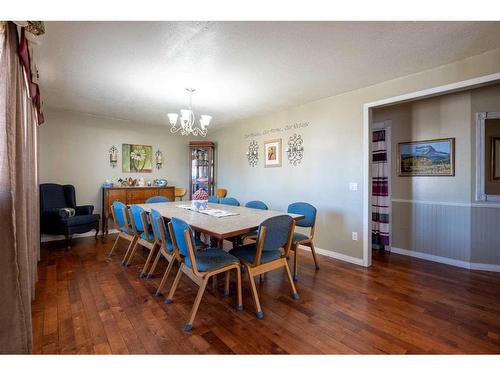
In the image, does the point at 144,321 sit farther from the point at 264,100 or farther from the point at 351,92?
the point at 351,92

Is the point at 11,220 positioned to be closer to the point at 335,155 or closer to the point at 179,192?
the point at 335,155

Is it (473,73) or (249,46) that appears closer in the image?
(249,46)

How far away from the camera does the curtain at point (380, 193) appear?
12.0 ft

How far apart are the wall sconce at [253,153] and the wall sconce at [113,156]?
107 inches

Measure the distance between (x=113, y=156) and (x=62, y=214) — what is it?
5.13 ft

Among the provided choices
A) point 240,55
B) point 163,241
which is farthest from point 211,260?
point 240,55

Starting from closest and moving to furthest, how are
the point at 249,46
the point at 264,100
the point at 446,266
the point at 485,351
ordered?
the point at 485,351 → the point at 249,46 → the point at 446,266 → the point at 264,100

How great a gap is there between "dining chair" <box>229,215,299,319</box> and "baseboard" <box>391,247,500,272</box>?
2300 millimetres

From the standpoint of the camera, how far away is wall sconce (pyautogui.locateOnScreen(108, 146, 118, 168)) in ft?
15.8

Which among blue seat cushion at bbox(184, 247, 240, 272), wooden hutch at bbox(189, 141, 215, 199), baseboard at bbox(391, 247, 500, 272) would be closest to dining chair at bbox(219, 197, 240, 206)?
blue seat cushion at bbox(184, 247, 240, 272)

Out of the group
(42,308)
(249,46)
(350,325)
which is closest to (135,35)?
(249,46)

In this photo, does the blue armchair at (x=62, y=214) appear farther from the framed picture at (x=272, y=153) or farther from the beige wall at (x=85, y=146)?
the framed picture at (x=272, y=153)
